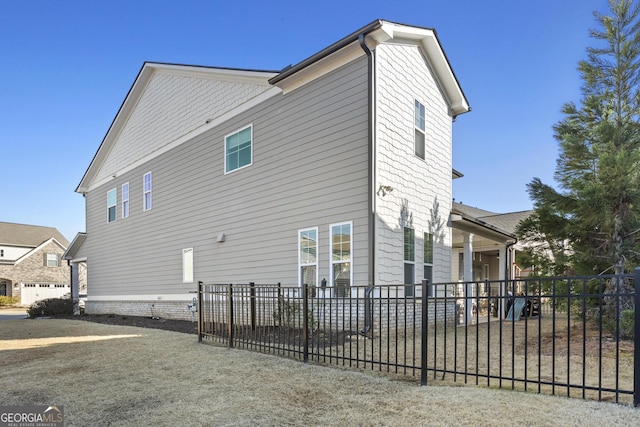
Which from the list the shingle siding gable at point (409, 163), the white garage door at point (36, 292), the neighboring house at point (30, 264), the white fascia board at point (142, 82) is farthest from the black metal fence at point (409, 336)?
the white garage door at point (36, 292)

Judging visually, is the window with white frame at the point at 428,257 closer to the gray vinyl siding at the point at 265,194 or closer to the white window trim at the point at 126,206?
the gray vinyl siding at the point at 265,194

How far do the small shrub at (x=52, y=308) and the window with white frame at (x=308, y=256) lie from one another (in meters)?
15.0

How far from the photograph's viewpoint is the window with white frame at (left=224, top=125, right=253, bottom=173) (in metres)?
11.6

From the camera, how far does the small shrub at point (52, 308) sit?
753 inches

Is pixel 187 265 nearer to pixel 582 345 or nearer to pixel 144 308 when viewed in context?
pixel 144 308

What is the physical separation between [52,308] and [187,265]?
10337mm

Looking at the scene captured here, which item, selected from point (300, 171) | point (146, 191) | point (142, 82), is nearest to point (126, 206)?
point (146, 191)

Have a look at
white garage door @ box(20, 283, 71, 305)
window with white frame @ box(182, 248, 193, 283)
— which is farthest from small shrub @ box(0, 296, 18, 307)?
window with white frame @ box(182, 248, 193, 283)

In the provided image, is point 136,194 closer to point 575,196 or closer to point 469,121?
point 469,121

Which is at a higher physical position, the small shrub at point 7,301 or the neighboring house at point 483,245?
the neighboring house at point 483,245

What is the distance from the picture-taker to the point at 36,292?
3497 centimetres

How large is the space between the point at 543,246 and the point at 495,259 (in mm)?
Answer: 13133

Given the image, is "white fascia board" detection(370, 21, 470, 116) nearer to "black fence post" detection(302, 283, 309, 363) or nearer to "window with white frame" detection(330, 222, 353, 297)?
"window with white frame" detection(330, 222, 353, 297)

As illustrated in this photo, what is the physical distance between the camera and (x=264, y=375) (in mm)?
5352
